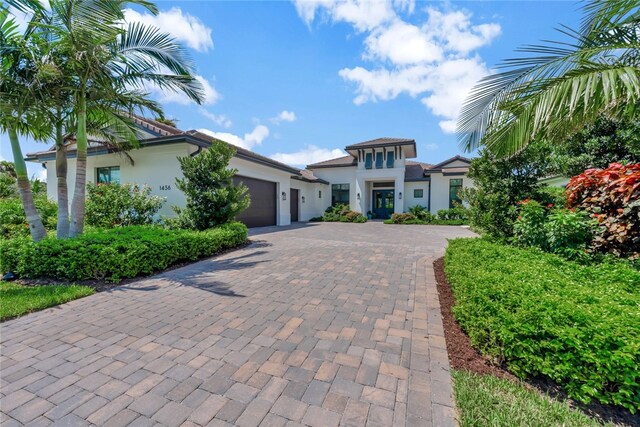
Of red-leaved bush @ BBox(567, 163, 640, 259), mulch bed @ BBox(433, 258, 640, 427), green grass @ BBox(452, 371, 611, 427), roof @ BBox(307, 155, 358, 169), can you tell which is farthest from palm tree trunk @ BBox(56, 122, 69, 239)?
roof @ BBox(307, 155, 358, 169)

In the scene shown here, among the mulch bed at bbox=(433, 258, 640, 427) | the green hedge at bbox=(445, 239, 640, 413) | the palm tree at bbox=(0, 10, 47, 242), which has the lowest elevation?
the mulch bed at bbox=(433, 258, 640, 427)

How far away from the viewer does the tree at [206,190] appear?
8.45 m

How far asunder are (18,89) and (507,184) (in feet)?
36.7

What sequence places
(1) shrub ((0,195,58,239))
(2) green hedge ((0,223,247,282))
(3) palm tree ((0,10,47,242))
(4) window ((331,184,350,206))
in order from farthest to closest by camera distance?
(4) window ((331,184,350,206)) < (1) shrub ((0,195,58,239)) < (3) palm tree ((0,10,47,242)) < (2) green hedge ((0,223,247,282))

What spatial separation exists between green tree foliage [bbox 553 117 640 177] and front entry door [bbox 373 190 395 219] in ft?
48.5

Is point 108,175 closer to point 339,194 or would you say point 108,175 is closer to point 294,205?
point 294,205

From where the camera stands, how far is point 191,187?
8.46 meters

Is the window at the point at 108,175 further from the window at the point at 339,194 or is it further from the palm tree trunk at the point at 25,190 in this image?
the window at the point at 339,194

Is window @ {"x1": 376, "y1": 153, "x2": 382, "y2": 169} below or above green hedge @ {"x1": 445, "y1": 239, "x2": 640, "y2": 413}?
above

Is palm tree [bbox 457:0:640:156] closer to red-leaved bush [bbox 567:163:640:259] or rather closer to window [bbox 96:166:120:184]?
red-leaved bush [bbox 567:163:640:259]

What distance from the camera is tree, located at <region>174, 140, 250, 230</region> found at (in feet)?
27.7

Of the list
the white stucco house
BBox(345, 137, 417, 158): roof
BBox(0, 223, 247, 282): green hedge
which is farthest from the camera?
BBox(345, 137, 417, 158): roof

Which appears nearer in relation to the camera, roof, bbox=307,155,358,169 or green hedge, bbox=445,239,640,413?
green hedge, bbox=445,239,640,413

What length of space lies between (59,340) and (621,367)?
5396mm
